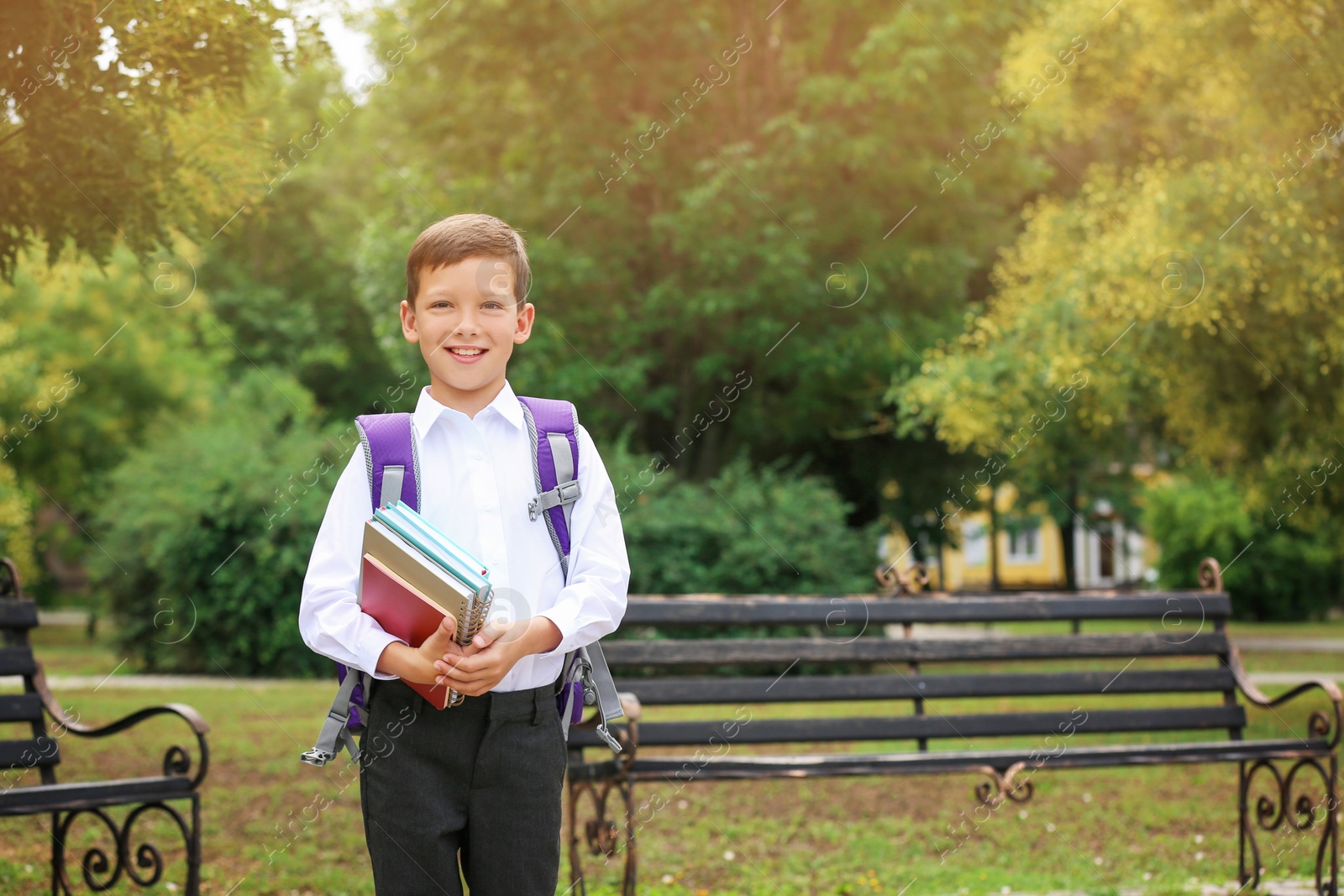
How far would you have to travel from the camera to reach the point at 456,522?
240 cm

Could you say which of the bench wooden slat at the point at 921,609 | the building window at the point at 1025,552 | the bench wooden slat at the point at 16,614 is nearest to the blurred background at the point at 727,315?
the bench wooden slat at the point at 921,609

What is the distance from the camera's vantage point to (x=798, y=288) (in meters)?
14.8

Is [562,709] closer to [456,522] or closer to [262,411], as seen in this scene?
[456,522]

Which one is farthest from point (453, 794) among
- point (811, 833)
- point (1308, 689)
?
point (811, 833)

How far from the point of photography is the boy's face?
2.37 metres

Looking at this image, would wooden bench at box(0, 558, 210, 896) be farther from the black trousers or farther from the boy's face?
the boy's face

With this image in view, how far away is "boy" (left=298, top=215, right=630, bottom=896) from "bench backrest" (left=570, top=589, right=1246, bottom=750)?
8.03 ft

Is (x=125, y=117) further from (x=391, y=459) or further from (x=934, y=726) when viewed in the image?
(x=934, y=726)

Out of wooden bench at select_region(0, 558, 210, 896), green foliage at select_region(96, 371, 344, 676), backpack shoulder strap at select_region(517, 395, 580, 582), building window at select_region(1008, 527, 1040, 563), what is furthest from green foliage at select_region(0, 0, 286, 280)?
building window at select_region(1008, 527, 1040, 563)

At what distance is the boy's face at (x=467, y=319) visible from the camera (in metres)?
2.37

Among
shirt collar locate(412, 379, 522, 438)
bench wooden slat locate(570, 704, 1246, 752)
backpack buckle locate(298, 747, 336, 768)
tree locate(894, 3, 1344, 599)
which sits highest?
tree locate(894, 3, 1344, 599)

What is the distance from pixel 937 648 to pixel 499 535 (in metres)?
3.41

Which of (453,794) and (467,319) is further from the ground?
(467,319)

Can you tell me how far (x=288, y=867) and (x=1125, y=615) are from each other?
399cm
